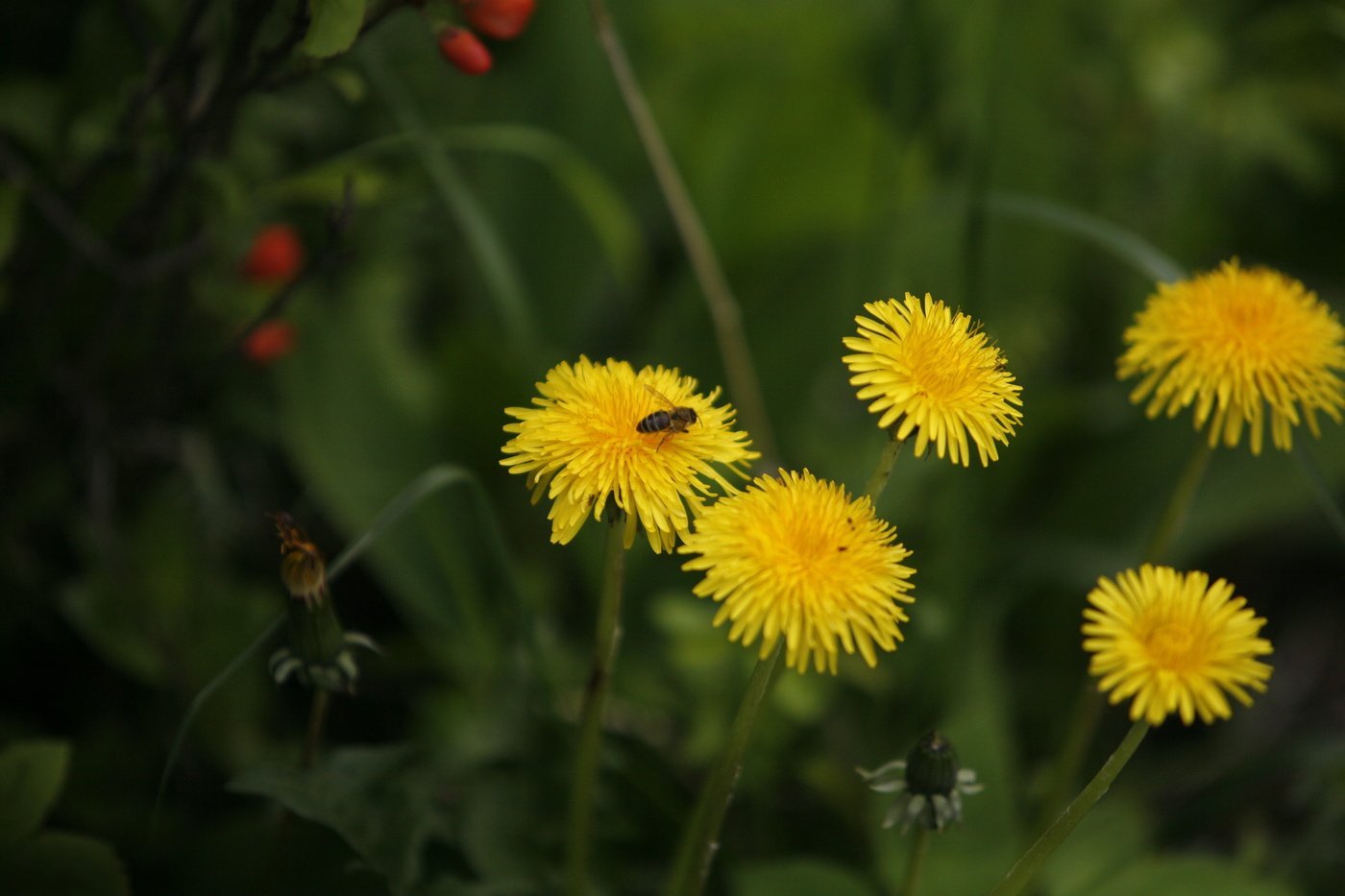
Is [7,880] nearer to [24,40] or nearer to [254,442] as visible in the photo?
[254,442]

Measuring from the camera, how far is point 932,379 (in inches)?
26.8

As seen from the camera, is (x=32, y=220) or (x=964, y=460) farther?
(x=32, y=220)

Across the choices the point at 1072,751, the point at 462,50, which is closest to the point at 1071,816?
the point at 1072,751

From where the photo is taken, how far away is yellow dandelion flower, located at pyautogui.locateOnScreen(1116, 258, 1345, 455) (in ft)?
2.75

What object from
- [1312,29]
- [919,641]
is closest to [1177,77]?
[1312,29]

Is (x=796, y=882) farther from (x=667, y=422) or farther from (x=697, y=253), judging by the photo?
(x=697, y=253)

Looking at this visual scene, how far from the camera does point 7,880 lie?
834 millimetres

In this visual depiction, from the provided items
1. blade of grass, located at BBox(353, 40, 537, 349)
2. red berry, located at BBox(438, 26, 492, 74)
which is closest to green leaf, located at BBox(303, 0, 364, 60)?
red berry, located at BBox(438, 26, 492, 74)

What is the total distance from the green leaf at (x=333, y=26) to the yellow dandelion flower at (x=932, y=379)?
37 cm

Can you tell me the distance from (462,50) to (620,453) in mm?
336

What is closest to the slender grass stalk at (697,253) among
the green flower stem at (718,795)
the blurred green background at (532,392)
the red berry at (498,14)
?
the blurred green background at (532,392)

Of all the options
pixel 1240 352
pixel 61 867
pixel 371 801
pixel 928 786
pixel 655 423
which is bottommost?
pixel 61 867

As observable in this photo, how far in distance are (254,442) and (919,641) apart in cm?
85

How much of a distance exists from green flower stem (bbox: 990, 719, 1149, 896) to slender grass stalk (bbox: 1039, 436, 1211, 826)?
217 millimetres
